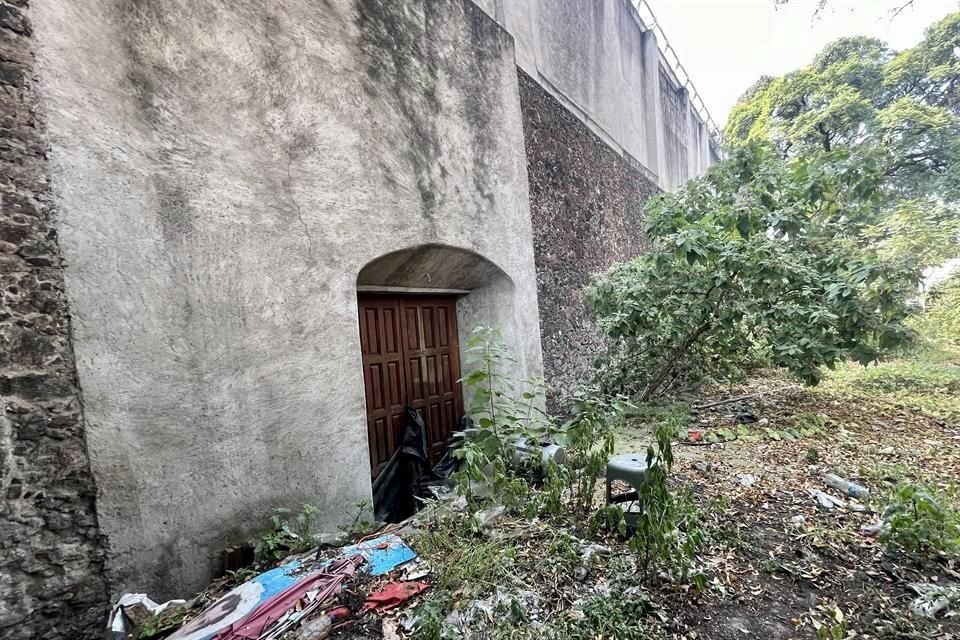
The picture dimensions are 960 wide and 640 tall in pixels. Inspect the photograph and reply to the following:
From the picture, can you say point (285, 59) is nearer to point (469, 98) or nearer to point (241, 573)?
point (469, 98)

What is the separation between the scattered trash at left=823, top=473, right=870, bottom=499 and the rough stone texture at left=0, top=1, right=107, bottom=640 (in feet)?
14.8

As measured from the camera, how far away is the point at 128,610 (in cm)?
192

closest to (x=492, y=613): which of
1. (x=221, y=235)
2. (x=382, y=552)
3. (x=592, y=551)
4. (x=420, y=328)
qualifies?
(x=592, y=551)

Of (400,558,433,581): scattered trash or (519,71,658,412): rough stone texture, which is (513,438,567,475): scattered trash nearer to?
(400,558,433,581): scattered trash

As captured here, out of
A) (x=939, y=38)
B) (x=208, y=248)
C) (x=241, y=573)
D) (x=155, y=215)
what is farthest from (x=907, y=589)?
(x=939, y=38)

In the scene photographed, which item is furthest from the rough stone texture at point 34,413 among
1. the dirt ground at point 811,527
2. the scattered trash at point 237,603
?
the dirt ground at point 811,527

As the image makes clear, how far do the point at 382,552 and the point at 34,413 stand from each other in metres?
1.77

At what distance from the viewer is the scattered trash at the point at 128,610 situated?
6.10 ft

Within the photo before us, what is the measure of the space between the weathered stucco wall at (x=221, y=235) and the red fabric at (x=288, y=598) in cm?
65

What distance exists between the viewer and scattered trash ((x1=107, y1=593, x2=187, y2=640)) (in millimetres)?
1859

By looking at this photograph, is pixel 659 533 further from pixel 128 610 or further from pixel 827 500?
pixel 128 610

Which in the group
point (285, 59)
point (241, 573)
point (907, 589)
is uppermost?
point (285, 59)

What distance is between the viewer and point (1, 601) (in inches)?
69.4

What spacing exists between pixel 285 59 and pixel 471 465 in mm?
2869
